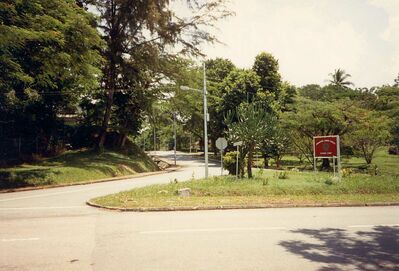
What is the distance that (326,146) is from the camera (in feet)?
65.7

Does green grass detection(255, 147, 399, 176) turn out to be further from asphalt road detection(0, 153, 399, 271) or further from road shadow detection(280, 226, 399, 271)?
road shadow detection(280, 226, 399, 271)

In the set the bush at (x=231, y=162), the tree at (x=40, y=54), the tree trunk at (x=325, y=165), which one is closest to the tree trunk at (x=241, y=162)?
the bush at (x=231, y=162)

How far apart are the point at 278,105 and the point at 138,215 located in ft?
121

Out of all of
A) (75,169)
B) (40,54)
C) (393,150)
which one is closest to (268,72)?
(393,150)

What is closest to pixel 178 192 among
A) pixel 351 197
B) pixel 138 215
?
pixel 138 215

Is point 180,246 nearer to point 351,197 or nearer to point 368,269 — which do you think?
point 368,269

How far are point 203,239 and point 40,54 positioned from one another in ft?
57.3

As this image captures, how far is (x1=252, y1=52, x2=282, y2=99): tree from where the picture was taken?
49375mm

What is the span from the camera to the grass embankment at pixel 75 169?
21.3 meters

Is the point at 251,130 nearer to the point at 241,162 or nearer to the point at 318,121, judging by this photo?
the point at 241,162

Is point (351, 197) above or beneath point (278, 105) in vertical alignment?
beneath

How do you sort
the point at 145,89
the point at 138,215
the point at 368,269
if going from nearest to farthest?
the point at 368,269 < the point at 138,215 < the point at 145,89

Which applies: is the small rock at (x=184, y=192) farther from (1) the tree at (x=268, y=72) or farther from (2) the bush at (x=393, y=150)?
(2) the bush at (x=393, y=150)

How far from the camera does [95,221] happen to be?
10.6 metres
